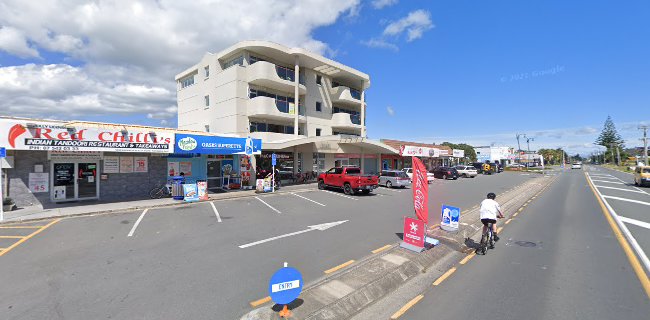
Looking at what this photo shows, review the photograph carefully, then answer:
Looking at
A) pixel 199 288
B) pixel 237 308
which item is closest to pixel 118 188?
pixel 199 288

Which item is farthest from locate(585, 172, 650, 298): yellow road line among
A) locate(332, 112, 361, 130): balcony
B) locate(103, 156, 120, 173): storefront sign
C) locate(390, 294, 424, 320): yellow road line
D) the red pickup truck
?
locate(332, 112, 361, 130): balcony

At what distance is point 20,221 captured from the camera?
37.9 feet

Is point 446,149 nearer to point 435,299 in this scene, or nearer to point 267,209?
point 267,209

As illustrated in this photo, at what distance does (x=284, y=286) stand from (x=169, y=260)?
14.4ft

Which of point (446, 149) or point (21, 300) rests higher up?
point (446, 149)

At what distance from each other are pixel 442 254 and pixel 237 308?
18.6 feet

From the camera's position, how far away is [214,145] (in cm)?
1934

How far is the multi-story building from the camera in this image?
85.5 feet

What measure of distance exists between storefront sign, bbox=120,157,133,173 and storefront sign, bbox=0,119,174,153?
6.33ft

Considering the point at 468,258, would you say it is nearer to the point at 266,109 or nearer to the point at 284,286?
the point at 284,286

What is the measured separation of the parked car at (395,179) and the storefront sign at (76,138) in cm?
1763

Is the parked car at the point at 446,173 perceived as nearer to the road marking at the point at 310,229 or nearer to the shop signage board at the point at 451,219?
the shop signage board at the point at 451,219

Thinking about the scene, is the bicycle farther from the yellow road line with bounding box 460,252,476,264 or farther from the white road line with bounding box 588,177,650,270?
the white road line with bounding box 588,177,650,270

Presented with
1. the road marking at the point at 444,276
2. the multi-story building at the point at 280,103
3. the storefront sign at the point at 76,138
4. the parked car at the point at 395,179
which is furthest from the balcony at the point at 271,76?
the road marking at the point at 444,276
